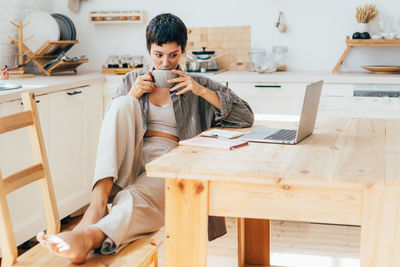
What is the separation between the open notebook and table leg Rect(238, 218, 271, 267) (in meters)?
0.72

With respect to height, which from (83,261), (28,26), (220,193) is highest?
(28,26)

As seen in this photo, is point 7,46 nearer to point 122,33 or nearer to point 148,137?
point 122,33

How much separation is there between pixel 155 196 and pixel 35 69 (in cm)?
274

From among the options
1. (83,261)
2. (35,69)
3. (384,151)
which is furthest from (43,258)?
(35,69)

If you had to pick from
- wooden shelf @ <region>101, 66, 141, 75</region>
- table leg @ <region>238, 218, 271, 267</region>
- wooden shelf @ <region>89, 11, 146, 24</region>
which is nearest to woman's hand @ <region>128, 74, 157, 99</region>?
table leg @ <region>238, 218, 271, 267</region>

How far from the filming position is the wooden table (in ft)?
4.92

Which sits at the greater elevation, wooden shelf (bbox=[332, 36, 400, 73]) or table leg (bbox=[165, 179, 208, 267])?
wooden shelf (bbox=[332, 36, 400, 73])

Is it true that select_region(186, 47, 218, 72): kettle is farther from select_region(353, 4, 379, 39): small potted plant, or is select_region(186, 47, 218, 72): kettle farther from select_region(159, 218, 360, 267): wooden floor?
select_region(159, 218, 360, 267): wooden floor

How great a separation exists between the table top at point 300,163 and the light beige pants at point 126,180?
25cm

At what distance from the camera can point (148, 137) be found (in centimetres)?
249

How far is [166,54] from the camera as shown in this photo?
2.45m

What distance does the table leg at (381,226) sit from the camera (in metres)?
1.49

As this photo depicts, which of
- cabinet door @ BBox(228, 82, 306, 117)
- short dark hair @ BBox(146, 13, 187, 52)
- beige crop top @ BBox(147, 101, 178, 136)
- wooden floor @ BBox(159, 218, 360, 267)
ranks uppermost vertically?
short dark hair @ BBox(146, 13, 187, 52)

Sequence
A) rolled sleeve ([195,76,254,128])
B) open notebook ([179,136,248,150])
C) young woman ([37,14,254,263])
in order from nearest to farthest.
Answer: young woman ([37,14,254,263]) → open notebook ([179,136,248,150]) → rolled sleeve ([195,76,254,128])
